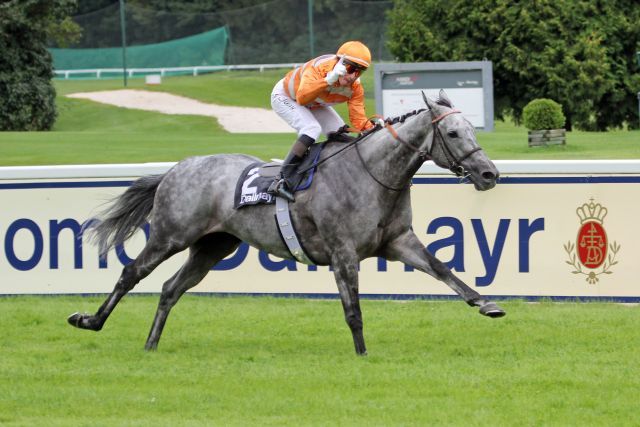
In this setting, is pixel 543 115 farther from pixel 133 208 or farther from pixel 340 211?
pixel 340 211

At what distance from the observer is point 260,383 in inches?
311

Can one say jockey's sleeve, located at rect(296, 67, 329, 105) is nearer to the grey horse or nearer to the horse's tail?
the grey horse

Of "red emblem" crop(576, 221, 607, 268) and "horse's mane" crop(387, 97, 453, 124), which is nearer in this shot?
"horse's mane" crop(387, 97, 453, 124)

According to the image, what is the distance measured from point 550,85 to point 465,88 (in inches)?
253

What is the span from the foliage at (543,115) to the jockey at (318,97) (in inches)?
406

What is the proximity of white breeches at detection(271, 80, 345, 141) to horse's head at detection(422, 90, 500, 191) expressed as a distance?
0.88m

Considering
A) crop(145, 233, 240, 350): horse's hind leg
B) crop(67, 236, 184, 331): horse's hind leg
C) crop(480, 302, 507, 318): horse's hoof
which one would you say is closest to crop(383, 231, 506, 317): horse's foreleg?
crop(480, 302, 507, 318): horse's hoof

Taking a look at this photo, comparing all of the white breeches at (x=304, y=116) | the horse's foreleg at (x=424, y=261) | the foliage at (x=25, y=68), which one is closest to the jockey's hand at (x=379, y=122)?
the white breeches at (x=304, y=116)

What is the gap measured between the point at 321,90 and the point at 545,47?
68.4 feet

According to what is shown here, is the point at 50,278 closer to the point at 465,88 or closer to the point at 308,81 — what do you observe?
the point at 308,81

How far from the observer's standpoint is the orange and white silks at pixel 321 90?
8820 mm

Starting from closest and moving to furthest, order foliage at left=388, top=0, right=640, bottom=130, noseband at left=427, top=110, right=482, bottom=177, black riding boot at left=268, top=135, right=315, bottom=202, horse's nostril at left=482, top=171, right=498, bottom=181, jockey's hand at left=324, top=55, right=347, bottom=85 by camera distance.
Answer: horse's nostril at left=482, top=171, right=498, bottom=181, noseband at left=427, top=110, right=482, bottom=177, jockey's hand at left=324, top=55, right=347, bottom=85, black riding boot at left=268, top=135, right=315, bottom=202, foliage at left=388, top=0, right=640, bottom=130

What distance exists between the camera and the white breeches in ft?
29.8

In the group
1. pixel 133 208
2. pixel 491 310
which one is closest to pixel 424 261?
pixel 491 310
